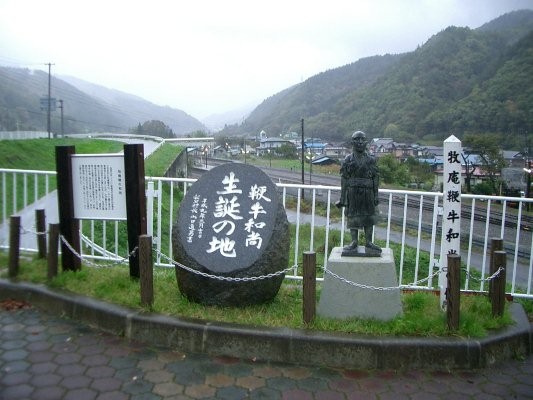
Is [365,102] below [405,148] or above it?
above

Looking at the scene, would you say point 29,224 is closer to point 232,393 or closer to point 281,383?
point 232,393

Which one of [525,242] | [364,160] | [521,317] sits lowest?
[525,242]

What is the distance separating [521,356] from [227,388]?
8.81ft

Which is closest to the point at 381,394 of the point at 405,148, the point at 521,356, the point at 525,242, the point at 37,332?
the point at 521,356

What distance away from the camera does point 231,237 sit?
15.2 feet

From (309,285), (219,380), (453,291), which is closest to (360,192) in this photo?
(309,285)

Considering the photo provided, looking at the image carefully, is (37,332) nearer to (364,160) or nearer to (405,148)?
(364,160)

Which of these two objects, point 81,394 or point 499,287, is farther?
point 499,287

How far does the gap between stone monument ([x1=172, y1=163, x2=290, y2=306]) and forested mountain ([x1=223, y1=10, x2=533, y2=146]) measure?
95.6 feet

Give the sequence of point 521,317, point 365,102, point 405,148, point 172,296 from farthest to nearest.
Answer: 1. point 365,102
2. point 405,148
3. point 172,296
4. point 521,317

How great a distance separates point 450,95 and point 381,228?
766 inches

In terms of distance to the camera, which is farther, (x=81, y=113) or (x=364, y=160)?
(x=81, y=113)

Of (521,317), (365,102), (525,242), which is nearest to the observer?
(521,317)

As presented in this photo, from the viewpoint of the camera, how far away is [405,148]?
3494 centimetres
